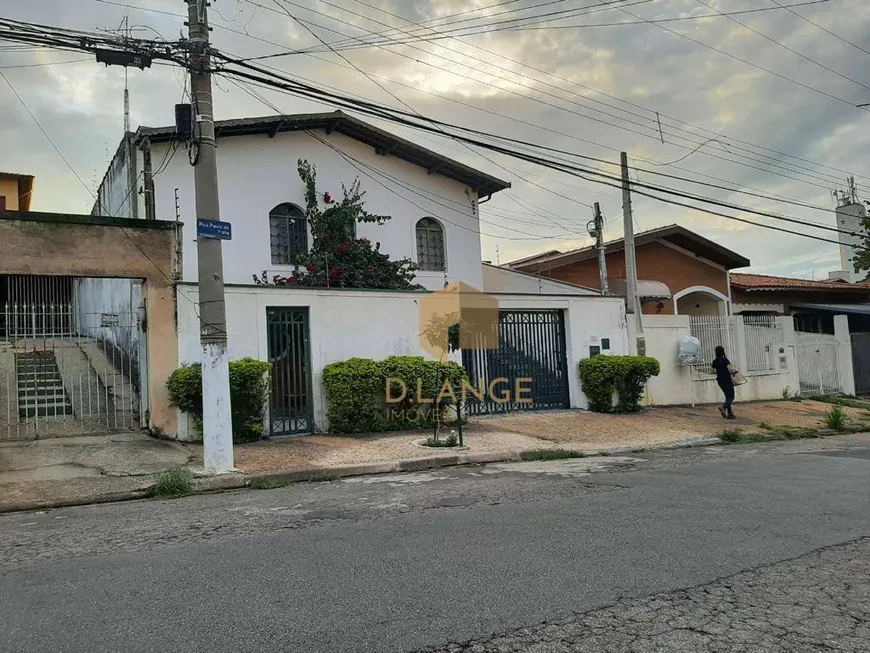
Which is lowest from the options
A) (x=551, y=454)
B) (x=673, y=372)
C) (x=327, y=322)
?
(x=551, y=454)

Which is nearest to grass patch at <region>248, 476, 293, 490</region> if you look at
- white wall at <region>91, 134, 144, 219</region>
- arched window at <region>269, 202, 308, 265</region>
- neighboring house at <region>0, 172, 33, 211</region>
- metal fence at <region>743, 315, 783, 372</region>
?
white wall at <region>91, 134, 144, 219</region>

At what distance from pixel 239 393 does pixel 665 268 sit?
16.9m

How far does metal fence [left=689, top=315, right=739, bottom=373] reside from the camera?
18.1 meters

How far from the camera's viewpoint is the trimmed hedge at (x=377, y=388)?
477 inches

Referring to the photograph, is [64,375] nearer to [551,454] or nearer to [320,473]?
[320,473]

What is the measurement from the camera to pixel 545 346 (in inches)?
617

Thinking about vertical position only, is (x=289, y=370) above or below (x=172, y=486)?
above

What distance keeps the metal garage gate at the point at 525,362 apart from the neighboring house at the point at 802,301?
1197 cm

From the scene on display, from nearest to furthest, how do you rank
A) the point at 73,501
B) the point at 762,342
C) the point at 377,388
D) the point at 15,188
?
the point at 73,501 → the point at 377,388 → the point at 762,342 → the point at 15,188

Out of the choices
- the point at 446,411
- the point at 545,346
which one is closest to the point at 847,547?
the point at 446,411

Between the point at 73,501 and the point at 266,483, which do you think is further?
the point at 266,483

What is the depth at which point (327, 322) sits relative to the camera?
12.7 metres

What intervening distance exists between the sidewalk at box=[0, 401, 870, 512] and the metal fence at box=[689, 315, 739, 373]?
3679 millimetres

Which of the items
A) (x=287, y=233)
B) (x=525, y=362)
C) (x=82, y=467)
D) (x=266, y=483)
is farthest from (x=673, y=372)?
(x=82, y=467)
